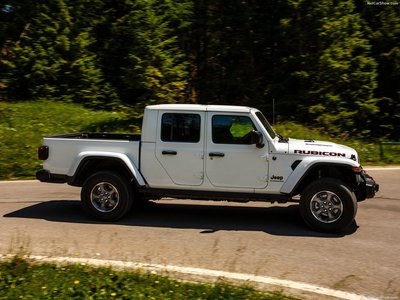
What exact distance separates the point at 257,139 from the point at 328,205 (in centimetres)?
143

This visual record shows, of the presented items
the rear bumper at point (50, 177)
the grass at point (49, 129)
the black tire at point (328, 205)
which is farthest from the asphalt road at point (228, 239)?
the grass at point (49, 129)

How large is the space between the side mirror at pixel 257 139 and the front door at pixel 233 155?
0.06 meters

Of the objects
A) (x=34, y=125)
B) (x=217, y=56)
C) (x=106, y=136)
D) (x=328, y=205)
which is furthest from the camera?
(x=217, y=56)

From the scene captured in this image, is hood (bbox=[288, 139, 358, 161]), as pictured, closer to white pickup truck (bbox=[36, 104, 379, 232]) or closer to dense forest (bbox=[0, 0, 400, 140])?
white pickup truck (bbox=[36, 104, 379, 232])

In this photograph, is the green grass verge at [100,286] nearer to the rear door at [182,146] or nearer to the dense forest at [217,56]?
the rear door at [182,146]

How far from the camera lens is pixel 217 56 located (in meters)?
20.8

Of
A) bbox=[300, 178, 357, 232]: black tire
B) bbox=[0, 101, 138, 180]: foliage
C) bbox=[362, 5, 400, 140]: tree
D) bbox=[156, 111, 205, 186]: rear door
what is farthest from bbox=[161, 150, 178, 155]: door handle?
bbox=[362, 5, 400, 140]: tree

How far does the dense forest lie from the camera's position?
17250 mm

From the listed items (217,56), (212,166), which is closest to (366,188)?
(212,166)

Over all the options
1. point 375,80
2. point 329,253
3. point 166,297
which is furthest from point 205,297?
point 375,80

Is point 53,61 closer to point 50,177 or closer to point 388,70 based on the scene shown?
point 50,177

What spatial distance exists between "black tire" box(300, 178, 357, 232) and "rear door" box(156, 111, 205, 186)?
165 cm

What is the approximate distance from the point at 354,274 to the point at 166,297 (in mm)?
2337

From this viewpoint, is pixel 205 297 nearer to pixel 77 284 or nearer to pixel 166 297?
pixel 166 297
